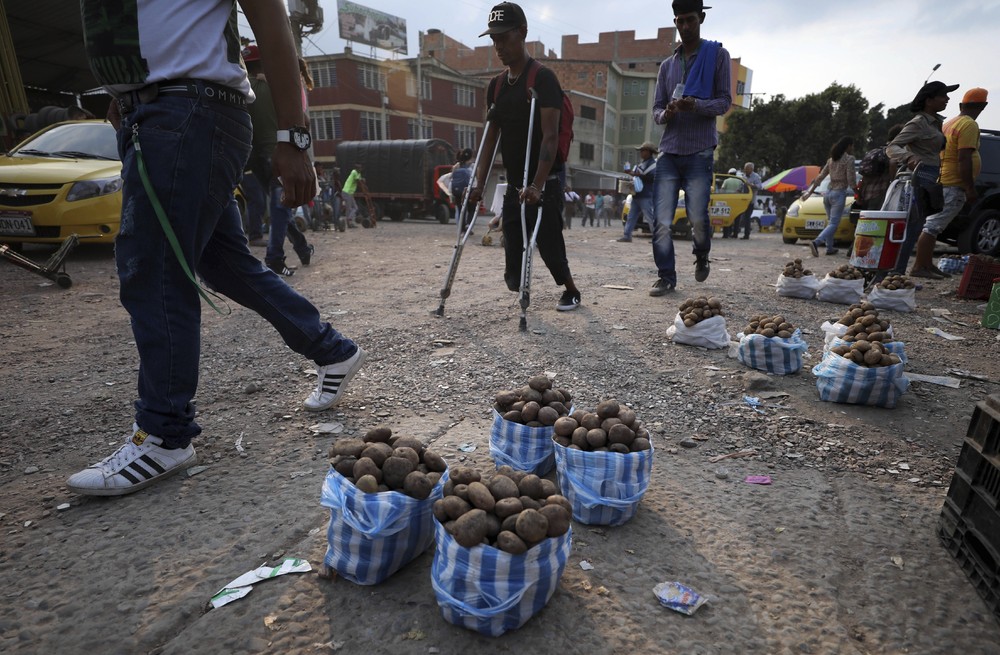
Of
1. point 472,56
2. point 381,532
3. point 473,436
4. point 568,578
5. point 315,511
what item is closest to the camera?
point 381,532

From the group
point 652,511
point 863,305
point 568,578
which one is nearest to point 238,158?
point 568,578

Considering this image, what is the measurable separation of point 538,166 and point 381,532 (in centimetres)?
314

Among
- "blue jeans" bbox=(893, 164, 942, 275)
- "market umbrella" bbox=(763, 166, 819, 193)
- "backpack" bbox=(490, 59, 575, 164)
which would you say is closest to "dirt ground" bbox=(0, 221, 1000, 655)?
"backpack" bbox=(490, 59, 575, 164)

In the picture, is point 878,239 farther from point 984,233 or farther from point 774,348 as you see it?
point 984,233

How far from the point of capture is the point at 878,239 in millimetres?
5770

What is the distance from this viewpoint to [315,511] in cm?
190

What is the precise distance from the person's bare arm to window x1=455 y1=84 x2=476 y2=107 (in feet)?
138

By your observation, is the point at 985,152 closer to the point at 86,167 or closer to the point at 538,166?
the point at 538,166

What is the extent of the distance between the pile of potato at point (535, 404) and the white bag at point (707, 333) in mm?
1925

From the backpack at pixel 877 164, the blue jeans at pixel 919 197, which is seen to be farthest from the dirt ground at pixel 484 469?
the backpack at pixel 877 164

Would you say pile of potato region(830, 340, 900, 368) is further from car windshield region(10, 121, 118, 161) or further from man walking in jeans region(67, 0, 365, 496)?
car windshield region(10, 121, 118, 161)

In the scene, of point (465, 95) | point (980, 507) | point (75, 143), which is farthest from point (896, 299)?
point (465, 95)

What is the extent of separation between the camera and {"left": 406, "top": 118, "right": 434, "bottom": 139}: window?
37688mm

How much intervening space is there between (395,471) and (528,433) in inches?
25.6
